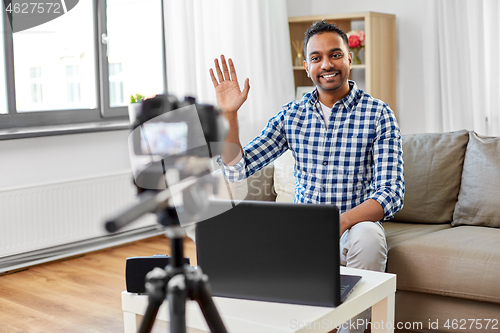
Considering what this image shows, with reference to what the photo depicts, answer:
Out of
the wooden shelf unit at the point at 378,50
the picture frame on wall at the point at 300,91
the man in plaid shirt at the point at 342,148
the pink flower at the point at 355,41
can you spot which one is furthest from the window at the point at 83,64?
the man in plaid shirt at the point at 342,148

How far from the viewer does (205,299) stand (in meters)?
0.63

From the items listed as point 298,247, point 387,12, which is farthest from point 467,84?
point 298,247

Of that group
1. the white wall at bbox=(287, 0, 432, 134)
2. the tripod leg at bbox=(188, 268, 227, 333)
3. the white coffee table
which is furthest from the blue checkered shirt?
the white wall at bbox=(287, 0, 432, 134)

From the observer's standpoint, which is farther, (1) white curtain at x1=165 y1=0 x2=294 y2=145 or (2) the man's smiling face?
(1) white curtain at x1=165 y1=0 x2=294 y2=145

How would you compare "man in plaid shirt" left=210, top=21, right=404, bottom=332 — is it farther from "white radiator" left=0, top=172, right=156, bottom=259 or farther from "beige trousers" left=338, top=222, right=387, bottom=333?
"white radiator" left=0, top=172, right=156, bottom=259

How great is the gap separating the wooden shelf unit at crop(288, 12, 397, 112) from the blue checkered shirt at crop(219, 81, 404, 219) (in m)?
1.61

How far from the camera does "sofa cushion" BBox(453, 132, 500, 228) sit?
7.26 feet

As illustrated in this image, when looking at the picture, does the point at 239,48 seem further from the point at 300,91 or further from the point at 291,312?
the point at 291,312

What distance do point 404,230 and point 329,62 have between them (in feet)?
2.43

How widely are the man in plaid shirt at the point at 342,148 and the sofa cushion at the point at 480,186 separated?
0.49 meters

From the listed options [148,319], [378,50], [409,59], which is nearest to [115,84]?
[378,50]

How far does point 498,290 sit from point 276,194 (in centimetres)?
108

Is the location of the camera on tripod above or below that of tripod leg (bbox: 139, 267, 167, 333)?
above

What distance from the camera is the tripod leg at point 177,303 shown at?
22.8 inches
